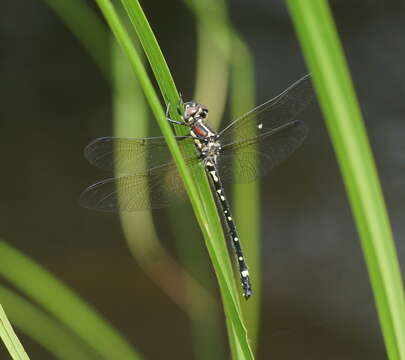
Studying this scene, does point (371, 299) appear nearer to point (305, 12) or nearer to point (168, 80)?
point (168, 80)

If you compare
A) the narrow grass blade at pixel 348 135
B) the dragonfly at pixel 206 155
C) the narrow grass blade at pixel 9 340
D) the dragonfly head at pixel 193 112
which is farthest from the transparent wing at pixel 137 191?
the narrow grass blade at pixel 348 135

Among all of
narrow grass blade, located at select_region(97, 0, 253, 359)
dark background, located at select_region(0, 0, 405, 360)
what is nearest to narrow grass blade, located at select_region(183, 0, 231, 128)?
dark background, located at select_region(0, 0, 405, 360)

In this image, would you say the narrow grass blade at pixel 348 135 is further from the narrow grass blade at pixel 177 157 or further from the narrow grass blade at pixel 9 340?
the narrow grass blade at pixel 9 340

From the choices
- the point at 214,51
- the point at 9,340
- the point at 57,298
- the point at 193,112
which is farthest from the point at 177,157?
the point at 214,51

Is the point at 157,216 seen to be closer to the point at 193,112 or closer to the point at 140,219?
the point at 140,219

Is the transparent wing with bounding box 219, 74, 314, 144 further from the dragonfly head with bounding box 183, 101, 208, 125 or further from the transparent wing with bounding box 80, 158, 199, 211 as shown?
the transparent wing with bounding box 80, 158, 199, 211
